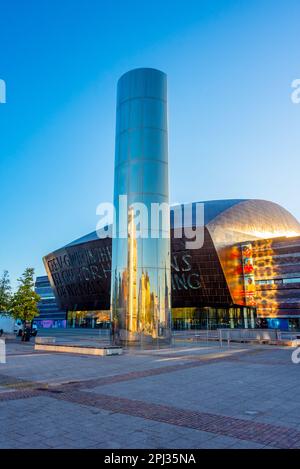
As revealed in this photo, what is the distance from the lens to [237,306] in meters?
70.9

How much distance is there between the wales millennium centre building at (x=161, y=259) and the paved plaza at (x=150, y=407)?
8.88 m

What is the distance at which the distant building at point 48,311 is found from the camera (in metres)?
106

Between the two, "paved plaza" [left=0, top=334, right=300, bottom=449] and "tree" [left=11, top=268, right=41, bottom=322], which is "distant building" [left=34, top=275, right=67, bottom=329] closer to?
"tree" [left=11, top=268, right=41, bottom=322]

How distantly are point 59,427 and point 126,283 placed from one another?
55.7 feet

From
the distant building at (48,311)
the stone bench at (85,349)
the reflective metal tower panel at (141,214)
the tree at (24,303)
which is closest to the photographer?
the stone bench at (85,349)

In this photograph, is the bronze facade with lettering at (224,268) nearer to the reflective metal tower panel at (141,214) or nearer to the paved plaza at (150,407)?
the reflective metal tower panel at (141,214)

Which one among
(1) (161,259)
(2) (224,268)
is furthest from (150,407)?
(2) (224,268)

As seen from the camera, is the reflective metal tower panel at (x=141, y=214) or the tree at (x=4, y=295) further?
the tree at (x=4, y=295)

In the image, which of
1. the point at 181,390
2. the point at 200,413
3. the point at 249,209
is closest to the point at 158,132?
the point at 181,390

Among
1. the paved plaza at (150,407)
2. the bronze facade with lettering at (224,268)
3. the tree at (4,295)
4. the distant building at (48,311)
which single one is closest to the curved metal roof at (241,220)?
the bronze facade with lettering at (224,268)

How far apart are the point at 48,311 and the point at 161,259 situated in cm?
10347

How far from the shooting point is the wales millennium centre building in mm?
23734
